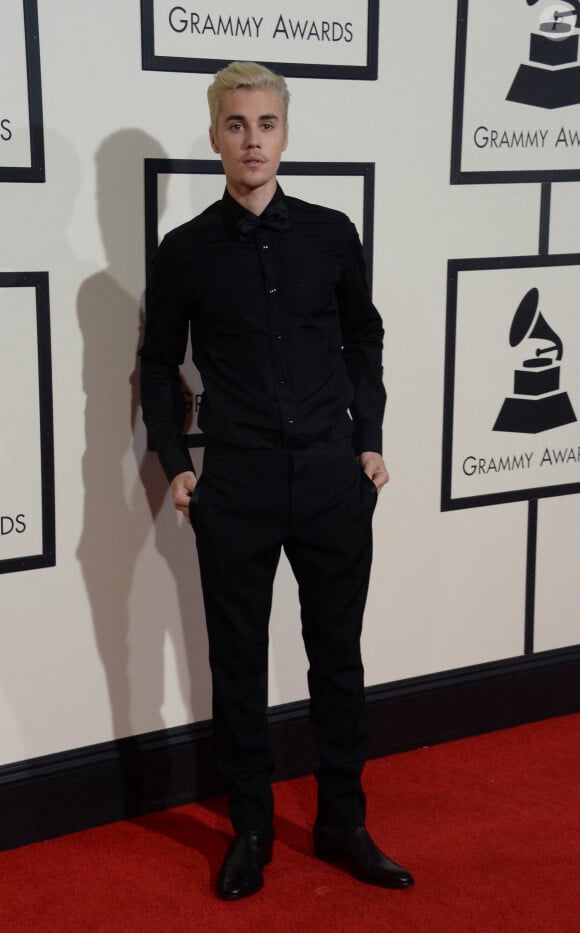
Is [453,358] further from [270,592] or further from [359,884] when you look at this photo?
[359,884]

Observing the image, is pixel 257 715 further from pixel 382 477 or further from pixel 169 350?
pixel 169 350

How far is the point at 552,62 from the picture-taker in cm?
313

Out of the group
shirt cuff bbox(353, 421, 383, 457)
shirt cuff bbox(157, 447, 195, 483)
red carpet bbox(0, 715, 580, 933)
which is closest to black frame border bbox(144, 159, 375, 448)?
shirt cuff bbox(157, 447, 195, 483)

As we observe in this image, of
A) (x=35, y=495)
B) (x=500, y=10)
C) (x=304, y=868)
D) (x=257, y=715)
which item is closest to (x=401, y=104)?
(x=500, y=10)

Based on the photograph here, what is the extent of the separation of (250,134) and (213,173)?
0.51m

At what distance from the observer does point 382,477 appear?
2541 mm

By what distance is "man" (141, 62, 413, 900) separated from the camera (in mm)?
2363

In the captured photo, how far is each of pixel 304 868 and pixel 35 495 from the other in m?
1.03

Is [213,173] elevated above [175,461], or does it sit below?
above

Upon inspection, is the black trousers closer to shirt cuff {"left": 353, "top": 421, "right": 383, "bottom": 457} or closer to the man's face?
shirt cuff {"left": 353, "top": 421, "right": 383, "bottom": 457}

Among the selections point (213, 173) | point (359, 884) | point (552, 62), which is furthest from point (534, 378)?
point (359, 884)

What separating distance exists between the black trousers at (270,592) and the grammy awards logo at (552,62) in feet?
4.05

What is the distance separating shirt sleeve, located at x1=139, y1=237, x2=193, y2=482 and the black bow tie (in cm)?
16

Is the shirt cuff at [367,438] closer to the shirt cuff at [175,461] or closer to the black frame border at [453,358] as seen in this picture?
the shirt cuff at [175,461]
